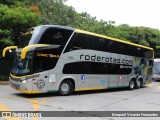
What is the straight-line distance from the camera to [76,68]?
16.2 m

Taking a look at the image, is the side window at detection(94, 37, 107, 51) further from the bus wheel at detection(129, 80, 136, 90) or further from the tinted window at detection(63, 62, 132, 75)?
the bus wheel at detection(129, 80, 136, 90)

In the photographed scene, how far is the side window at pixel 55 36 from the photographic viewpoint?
1466 cm

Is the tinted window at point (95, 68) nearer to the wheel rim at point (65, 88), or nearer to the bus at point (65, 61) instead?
the bus at point (65, 61)

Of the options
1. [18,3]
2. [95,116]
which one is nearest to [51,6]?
[18,3]

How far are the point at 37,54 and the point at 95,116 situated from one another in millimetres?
5542

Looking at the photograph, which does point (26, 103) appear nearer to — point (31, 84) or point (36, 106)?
point (36, 106)

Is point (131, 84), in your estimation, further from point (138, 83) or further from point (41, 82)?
point (41, 82)

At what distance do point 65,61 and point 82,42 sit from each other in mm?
1739

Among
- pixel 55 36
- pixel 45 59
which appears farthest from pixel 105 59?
pixel 45 59

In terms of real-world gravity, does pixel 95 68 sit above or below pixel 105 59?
below

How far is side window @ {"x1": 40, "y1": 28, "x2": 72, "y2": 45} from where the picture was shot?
14661 mm

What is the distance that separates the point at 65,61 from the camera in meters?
15.5

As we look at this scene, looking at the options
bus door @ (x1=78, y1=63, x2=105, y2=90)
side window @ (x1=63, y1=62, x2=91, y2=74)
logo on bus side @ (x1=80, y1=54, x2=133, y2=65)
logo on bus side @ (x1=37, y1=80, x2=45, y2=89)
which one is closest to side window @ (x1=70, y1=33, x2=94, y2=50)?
logo on bus side @ (x1=80, y1=54, x2=133, y2=65)

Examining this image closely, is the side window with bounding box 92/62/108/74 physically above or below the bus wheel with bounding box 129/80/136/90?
above
